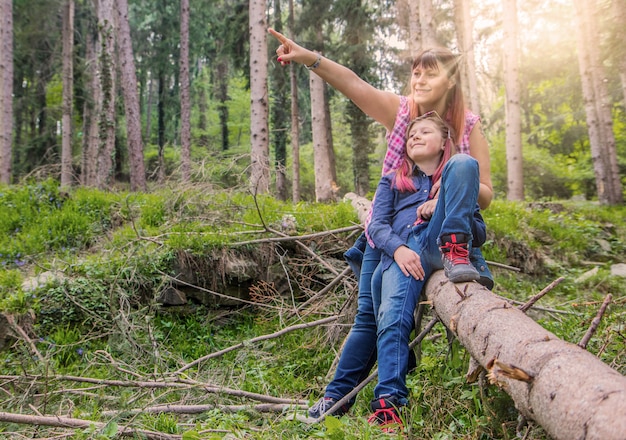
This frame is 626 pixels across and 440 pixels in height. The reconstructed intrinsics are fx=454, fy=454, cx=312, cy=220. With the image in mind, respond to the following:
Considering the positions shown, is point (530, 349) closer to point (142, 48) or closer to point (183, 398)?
point (183, 398)

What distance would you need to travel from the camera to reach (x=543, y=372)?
1.41 m

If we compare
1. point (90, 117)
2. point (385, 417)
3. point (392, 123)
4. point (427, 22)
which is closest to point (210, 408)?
point (385, 417)

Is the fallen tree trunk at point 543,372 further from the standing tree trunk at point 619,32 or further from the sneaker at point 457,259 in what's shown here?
the standing tree trunk at point 619,32

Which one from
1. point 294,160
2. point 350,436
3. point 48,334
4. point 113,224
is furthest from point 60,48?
point 350,436

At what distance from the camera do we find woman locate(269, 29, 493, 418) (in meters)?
2.63

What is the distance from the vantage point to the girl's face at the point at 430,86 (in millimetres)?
2807

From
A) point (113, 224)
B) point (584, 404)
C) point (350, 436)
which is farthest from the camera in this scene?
point (113, 224)

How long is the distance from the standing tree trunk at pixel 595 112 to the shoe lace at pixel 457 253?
10.6m

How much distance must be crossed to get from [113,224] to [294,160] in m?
9.62

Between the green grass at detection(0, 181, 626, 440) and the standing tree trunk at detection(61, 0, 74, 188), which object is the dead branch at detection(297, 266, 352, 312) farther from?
the standing tree trunk at detection(61, 0, 74, 188)

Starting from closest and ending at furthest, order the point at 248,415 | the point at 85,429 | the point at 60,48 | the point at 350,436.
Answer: the point at 350,436
the point at 85,429
the point at 248,415
the point at 60,48

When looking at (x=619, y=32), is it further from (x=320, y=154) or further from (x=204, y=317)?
(x=204, y=317)

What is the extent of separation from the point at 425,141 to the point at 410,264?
2.55 feet

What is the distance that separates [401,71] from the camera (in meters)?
14.9
